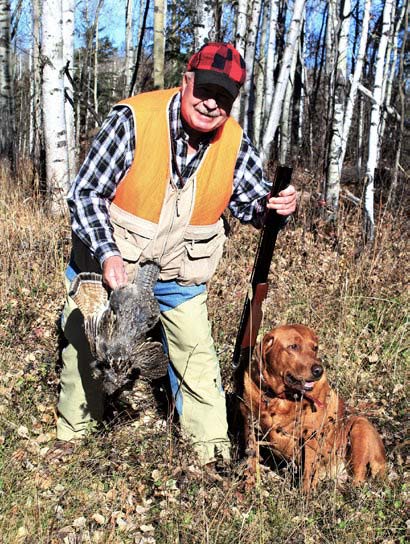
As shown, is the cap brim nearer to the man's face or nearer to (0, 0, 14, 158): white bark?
the man's face

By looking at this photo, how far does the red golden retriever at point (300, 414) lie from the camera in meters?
3.31

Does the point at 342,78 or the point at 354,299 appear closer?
the point at 354,299

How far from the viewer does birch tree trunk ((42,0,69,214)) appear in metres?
6.48

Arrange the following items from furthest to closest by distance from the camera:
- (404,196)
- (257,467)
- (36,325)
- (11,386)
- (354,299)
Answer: (404,196), (354,299), (36,325), (11,386), (257,467)

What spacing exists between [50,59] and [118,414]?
450 centimetres

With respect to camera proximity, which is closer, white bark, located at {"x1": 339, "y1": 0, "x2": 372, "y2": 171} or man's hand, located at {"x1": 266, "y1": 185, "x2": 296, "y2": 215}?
man's hand, located at {"x1": 266, "y1": 185, "x2": 296, "y2": 215}

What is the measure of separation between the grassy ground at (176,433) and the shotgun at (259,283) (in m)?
0.66

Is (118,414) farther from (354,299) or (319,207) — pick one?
(319,207)

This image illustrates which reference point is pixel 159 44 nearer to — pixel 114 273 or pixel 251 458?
pixel 114 273

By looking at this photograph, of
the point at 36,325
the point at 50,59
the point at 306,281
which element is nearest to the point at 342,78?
the point at 306,281

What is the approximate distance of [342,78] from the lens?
7.23m

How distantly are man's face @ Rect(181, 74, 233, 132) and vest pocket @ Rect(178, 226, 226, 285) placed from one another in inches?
24.6

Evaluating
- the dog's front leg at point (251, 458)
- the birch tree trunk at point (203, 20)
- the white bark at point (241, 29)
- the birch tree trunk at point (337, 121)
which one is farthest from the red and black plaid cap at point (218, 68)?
the white bark at point (241, 29)

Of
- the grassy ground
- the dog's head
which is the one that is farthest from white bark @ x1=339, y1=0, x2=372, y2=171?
the dog's head
